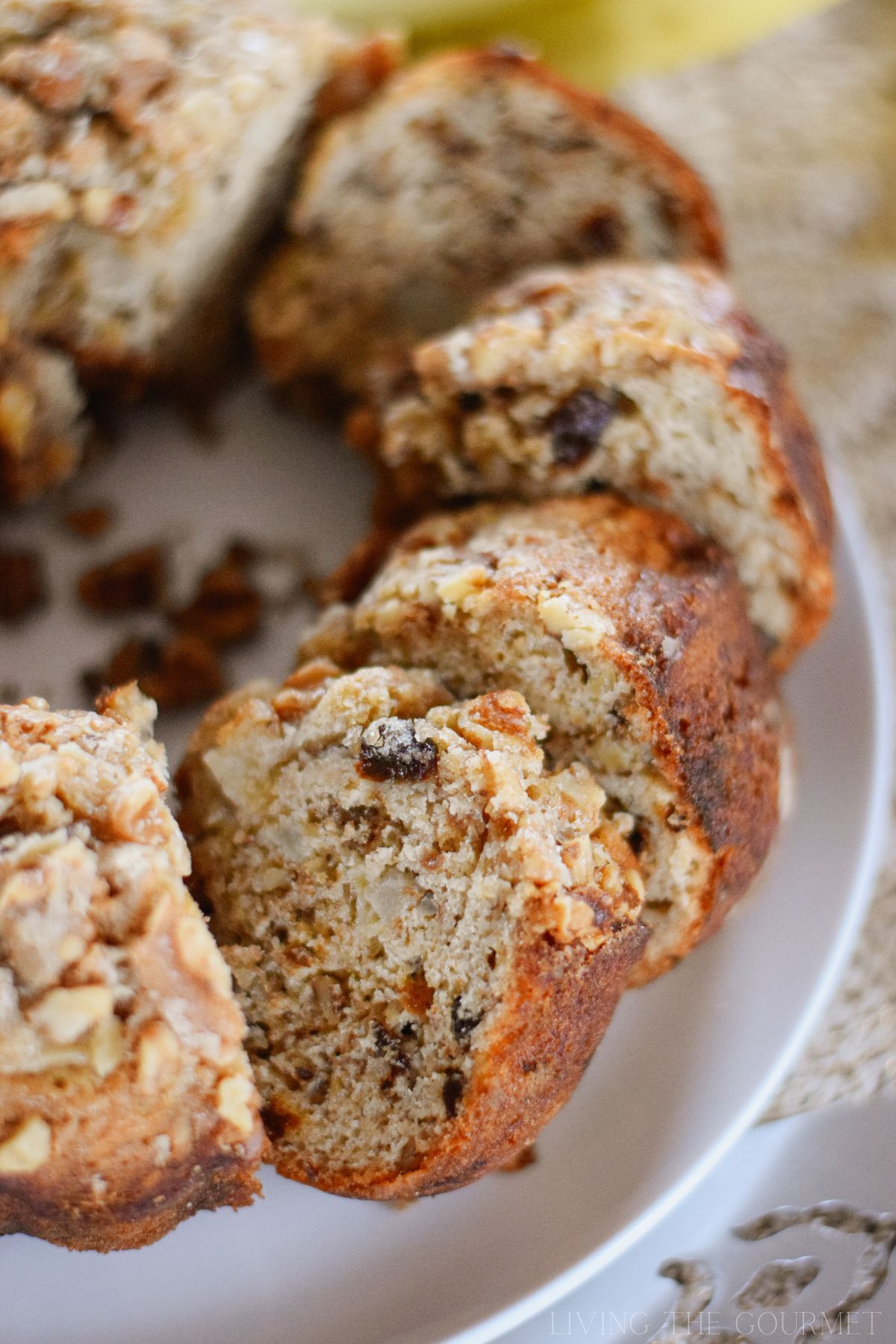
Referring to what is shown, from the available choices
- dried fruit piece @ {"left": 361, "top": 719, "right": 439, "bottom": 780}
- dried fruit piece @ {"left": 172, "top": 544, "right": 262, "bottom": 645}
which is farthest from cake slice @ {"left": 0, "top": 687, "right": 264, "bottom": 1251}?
dried fruit piece @ {"left": 172, "top": 544, "right": 262, "bottom": 645}

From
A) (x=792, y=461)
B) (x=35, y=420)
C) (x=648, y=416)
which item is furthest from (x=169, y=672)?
(x=792, y=461)

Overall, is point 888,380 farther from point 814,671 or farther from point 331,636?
point 331,636

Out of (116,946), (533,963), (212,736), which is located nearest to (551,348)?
(212,736)

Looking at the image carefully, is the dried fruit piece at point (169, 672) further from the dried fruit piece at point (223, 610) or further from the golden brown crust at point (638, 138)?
the golden brown crust at point (638, 138)

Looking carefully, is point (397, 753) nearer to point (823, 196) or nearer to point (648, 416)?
point (648, 416)

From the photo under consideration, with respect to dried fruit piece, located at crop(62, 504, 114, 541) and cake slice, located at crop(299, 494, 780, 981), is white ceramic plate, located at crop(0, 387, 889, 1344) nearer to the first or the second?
dried fruit piece, located at crop(62, 504, 114, 541)

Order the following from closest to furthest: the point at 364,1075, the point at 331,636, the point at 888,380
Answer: the point at 364,1075 < the point at 331,636 < the point at 888,380
